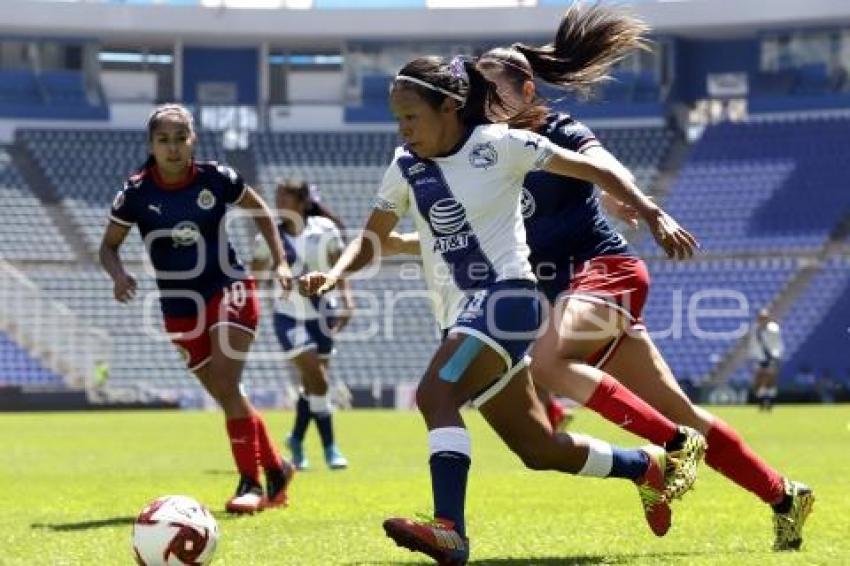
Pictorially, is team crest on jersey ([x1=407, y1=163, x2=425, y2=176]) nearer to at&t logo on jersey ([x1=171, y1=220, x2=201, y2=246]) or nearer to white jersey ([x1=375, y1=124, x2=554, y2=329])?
white jersey ([x1=375, y1=124, x2=554, y2=329])

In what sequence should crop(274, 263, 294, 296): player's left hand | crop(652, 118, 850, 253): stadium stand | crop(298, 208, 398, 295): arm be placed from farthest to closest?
crop(652, 118, 850, 253): stadium stand → crop(274, 263, 294, 296): player's left hand → crop(298, 208, 398, 295): arm

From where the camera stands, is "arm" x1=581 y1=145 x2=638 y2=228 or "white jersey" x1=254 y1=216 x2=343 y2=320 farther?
"white jersey" x1=254 y1=216 x2=343 y2=320

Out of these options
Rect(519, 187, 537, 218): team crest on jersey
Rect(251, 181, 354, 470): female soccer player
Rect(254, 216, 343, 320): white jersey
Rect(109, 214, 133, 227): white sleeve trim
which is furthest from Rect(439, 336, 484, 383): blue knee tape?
Rect(254, 216, 343, 320): white jersey

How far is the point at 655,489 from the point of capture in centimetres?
656

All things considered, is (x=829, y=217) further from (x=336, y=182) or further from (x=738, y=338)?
(x=336, y=182)

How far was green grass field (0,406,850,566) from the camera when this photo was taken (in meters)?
6.65

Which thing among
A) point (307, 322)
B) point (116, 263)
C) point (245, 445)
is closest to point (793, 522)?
point (245, 445)

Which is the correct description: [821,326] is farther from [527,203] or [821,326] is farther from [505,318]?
[505,318]

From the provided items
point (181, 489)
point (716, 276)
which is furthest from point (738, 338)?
point (181, 489)

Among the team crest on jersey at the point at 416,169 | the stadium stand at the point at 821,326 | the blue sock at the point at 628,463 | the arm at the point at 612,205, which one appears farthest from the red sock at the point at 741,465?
the stadium stand at the point at 821,326

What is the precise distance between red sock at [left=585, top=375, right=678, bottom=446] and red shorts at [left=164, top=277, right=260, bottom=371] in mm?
2970

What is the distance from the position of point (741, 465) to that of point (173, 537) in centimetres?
247

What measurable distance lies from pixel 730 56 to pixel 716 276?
28.0 ft

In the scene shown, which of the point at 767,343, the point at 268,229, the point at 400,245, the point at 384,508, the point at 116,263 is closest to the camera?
the point at 400,245
